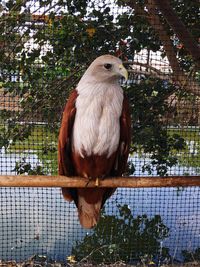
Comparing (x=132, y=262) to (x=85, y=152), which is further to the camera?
(x=132, y=262)

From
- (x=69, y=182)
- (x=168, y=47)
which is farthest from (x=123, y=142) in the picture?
(x=168, y=47)

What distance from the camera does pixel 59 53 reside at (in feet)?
7.29

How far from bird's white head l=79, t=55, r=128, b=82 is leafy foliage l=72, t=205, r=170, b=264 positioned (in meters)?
1.51

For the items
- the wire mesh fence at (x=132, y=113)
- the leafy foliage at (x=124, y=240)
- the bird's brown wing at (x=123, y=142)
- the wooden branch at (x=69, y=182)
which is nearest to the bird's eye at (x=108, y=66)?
the bird's brown wing at (x=123, y=142)

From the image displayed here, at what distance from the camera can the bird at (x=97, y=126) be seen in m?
1.38

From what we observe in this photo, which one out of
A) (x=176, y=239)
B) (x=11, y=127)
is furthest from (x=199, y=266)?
(x=11, y=127)

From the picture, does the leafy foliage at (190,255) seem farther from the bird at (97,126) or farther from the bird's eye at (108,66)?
the bird's eye at (108,66)

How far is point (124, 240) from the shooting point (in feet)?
8.86

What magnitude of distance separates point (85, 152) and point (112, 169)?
0.18 m

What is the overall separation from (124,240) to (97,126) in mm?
1562

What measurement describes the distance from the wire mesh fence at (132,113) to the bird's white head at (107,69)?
0.76 meters

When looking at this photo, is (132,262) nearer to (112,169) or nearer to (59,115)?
(59,115)

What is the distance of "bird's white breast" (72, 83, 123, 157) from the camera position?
4.52 ft

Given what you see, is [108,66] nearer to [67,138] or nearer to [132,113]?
[67,138]
